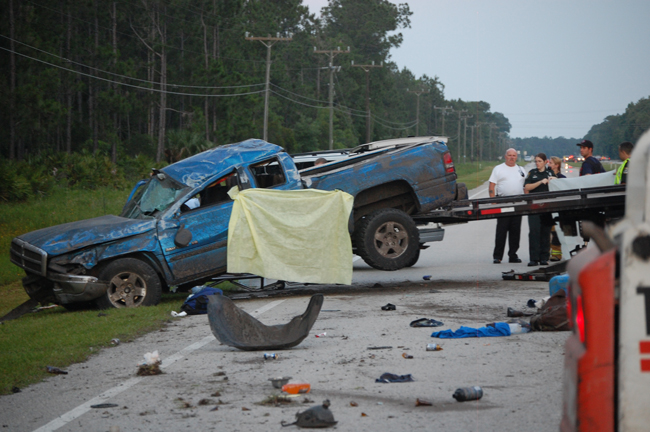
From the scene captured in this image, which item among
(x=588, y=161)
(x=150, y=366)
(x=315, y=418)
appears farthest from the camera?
(x=588, y=161)

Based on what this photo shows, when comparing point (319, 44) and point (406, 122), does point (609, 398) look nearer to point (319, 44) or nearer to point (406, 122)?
point (319, 44)

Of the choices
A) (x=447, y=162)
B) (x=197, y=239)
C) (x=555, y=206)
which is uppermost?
(x=447, y=162)

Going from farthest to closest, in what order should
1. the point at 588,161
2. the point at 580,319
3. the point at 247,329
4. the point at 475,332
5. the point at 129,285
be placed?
the point at 588,161
the point at 129,285
the point at 475,332
the point at 247,329
the point at 580,319

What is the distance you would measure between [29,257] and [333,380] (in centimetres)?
590

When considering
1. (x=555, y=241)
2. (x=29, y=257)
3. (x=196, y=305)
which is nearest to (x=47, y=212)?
(x=29, y=257)

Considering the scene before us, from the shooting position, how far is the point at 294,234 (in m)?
11.6

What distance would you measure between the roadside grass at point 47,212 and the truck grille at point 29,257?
4.64m

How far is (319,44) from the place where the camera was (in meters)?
100

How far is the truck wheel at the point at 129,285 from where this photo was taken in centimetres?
1064

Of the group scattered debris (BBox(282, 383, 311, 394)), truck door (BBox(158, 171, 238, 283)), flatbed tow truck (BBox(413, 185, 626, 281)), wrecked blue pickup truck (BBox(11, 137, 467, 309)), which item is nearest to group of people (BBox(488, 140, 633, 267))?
flatbed tow truck (BBox(413, 185, 626, 281))

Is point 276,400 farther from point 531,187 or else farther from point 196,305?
point 531,187

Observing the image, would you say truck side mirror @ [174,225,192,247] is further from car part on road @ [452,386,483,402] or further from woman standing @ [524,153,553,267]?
woman standing @ [524,153,553,267]

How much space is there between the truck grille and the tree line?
20663 millimetres

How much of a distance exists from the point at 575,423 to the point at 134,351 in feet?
19.2
